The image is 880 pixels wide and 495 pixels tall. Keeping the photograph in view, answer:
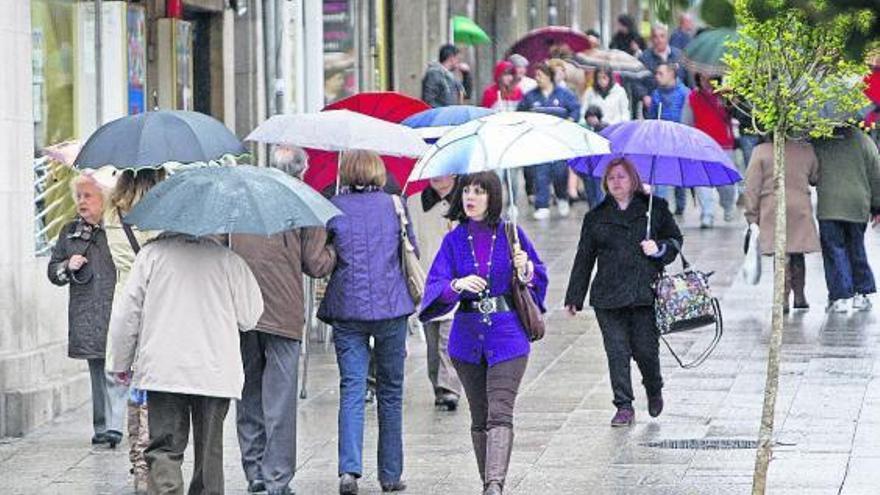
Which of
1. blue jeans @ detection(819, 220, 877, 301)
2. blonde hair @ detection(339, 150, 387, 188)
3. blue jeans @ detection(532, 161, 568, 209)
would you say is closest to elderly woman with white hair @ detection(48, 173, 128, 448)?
blonde hair @ detection(339, 150, 387, 188)

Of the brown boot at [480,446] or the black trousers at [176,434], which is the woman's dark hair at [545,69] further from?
the black trousers at [176,434]

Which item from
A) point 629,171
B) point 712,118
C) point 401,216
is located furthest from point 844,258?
point 401,216

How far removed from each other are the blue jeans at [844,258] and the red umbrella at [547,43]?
12726mm

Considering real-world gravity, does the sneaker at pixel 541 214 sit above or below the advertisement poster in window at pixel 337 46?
below

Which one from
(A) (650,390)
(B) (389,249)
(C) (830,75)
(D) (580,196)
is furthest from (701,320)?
(D) (580,196)

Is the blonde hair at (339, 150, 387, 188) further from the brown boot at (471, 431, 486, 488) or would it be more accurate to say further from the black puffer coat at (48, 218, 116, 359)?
the black puffer coat at (48, 218, 116, 359)

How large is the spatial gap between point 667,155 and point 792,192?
5694mm

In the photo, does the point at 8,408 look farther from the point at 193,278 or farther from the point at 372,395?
the point at 193,278

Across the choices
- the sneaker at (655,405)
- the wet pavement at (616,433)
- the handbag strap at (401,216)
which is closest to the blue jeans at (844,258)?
the wet pavement at (616,433)

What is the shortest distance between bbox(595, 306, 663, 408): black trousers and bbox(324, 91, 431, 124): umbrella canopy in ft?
8.46

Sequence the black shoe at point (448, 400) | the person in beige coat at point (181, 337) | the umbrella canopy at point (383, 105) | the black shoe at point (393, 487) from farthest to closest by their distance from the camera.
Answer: the umbrella canopy at point (383, 105), the black shoe at point (448, 400), the black shoe at point (393, 487), the person in beige coat at point (181, 337)

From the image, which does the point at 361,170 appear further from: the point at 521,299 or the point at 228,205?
the point at 228,205

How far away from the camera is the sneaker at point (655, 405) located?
1140 cm

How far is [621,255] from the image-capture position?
11234mm
